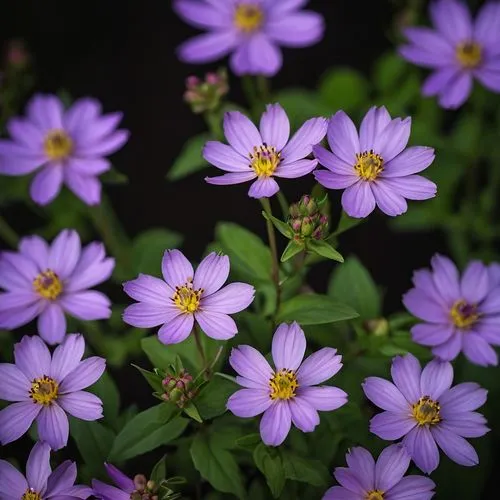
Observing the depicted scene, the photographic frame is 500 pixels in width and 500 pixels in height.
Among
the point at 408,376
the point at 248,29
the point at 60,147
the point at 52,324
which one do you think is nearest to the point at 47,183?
the point at 60,147

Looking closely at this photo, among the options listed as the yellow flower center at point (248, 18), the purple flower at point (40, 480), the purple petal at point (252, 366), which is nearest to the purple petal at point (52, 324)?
the purple flower at point (40, 480)

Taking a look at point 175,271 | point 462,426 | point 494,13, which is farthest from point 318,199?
point 494,13

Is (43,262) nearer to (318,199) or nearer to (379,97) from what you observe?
(318,199)

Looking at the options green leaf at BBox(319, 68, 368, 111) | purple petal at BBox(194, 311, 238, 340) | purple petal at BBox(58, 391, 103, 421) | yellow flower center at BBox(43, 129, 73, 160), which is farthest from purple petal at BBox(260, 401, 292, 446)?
green leaf at BBox(319, 68, 368, 111)

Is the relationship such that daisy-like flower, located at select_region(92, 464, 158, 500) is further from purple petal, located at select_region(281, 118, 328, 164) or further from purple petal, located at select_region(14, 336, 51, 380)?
purple petal, located at select_region(281, 118, 328, 164)

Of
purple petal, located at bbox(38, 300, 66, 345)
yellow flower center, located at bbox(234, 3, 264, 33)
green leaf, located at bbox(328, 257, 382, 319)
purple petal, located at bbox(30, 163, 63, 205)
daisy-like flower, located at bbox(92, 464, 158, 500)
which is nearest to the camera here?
daisy-like flower, located at bbox(92, 464, 158, 500)

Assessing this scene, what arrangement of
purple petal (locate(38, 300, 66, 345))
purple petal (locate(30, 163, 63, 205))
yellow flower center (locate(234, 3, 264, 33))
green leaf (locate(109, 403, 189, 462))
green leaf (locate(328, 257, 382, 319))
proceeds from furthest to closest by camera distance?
yellow flower center (locate(234, 3, 264, 33))
purple petal (locate(30, 163, 63, 205))
green leaf (locate(328, 257, 382, 319))
purple petal (locate(38, 300, 66, 345))
green leaf (locate(109, 403, 189, 462))

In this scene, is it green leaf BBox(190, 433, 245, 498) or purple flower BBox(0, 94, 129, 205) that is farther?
purple flower BBox(0, 94, 129, 205)
